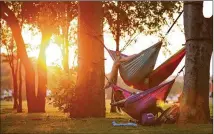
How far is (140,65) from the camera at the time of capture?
7191 millimetres

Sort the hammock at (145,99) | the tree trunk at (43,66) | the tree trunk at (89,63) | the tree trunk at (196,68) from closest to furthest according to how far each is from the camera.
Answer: the tree trunk at (196,68)
the hammock at (145,99)
the tree trunk at (89,63)
the tree trunk at (43,66)

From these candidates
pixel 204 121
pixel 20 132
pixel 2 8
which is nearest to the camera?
pixel 20 132

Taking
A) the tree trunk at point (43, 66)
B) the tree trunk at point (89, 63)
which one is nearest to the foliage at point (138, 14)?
the tree trunk at point (43, 66)

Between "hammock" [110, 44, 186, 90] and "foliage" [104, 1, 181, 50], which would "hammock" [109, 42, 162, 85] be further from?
"foliage" [104, 1, 181, 50]

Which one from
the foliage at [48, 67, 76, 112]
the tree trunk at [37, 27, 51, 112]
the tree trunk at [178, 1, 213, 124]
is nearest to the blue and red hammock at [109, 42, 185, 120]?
the tree trunk at [178, 1, 213, 124]

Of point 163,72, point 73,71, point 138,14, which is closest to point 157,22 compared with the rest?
point 138,14

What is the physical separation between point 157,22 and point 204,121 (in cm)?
795

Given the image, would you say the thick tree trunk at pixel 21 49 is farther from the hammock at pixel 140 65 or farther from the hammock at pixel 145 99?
the hammock at pixel 145 99

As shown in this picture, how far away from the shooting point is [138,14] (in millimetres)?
14164

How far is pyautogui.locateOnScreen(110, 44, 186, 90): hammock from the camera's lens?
23.6 ft

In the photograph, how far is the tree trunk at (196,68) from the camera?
6.56 meters

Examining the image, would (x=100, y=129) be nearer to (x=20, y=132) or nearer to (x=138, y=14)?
(x=20, y=132)

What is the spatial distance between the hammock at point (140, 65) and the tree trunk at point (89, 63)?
1.28 m

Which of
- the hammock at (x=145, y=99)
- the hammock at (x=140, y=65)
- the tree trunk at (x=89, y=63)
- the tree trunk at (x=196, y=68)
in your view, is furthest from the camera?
the tree trunk at (x=89, y=63)
